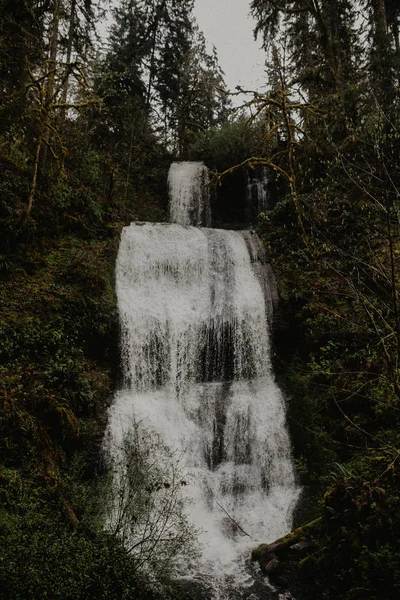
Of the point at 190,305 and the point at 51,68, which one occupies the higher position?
the point at 51,68

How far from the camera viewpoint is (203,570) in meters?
7.51

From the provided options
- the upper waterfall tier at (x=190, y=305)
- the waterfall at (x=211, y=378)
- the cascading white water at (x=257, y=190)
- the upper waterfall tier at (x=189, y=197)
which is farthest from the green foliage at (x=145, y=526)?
the cascading white water at (x=257, y=190)

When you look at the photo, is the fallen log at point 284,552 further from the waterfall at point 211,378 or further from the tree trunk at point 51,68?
the tree trunk at point 51,68

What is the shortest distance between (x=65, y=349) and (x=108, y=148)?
1371 centimetres

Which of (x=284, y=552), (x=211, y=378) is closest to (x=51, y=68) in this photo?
(x=211, y=378)

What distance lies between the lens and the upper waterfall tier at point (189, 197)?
62.7ft

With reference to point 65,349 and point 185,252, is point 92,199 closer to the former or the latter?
point 185,252

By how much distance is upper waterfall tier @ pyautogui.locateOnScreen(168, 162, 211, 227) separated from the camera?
19125 millimetres

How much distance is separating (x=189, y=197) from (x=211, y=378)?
409 inches

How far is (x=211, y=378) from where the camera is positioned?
1184cm

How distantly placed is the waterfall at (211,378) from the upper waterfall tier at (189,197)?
3941mm

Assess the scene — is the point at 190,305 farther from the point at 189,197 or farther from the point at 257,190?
the point at 257,190

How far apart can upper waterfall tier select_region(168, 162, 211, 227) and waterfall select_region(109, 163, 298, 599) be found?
394cm

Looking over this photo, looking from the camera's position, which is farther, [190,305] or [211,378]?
[190,305]
